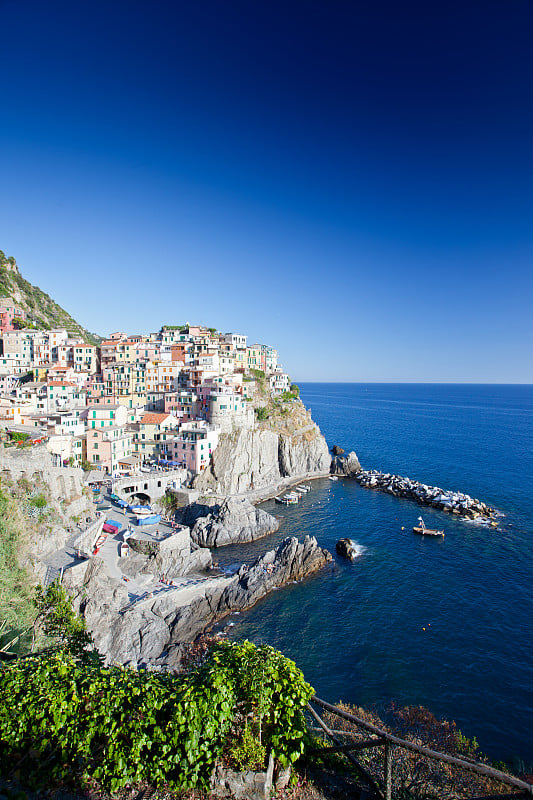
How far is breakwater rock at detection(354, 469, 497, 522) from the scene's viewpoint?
50.5 m

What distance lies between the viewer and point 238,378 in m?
69.4

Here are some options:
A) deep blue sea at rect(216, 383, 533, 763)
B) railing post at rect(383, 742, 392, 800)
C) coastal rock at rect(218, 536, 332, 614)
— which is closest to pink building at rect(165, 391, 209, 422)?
deep blue sea at rect(216, 383, 533, 763)

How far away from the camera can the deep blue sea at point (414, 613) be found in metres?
22.5

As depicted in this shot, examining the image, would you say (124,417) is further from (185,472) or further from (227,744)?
(227,744)

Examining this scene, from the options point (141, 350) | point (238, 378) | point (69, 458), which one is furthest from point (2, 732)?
point (141, 350)

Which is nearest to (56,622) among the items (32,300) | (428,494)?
(428,494)

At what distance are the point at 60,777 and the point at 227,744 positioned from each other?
3756 millimetres

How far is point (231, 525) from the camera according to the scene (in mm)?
43688

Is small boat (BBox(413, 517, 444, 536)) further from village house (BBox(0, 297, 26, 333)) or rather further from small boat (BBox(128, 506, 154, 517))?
village house (BBox(0, 297, 26, 333))

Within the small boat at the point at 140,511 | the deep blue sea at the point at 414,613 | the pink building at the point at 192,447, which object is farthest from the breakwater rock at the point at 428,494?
the small boat at the point at 140,511

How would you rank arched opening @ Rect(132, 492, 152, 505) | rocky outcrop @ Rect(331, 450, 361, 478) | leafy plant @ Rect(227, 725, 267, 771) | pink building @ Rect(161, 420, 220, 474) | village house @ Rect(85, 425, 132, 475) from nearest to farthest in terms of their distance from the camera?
leafy plant @ Rect(227, 725, 267, 771), arched opening @ Rect(132, 492, 152, 505), village house @ Rect(85, 425, 132, 475), pink building @ Rect(161, 420, 220, 474), rocky outcrop @ Rect(331, 450, 361, 478)

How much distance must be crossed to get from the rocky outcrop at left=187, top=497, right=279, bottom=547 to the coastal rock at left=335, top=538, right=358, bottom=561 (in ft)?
27.6

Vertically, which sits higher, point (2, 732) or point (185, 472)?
point (2, 732)

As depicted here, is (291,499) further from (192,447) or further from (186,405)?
(186,405)
